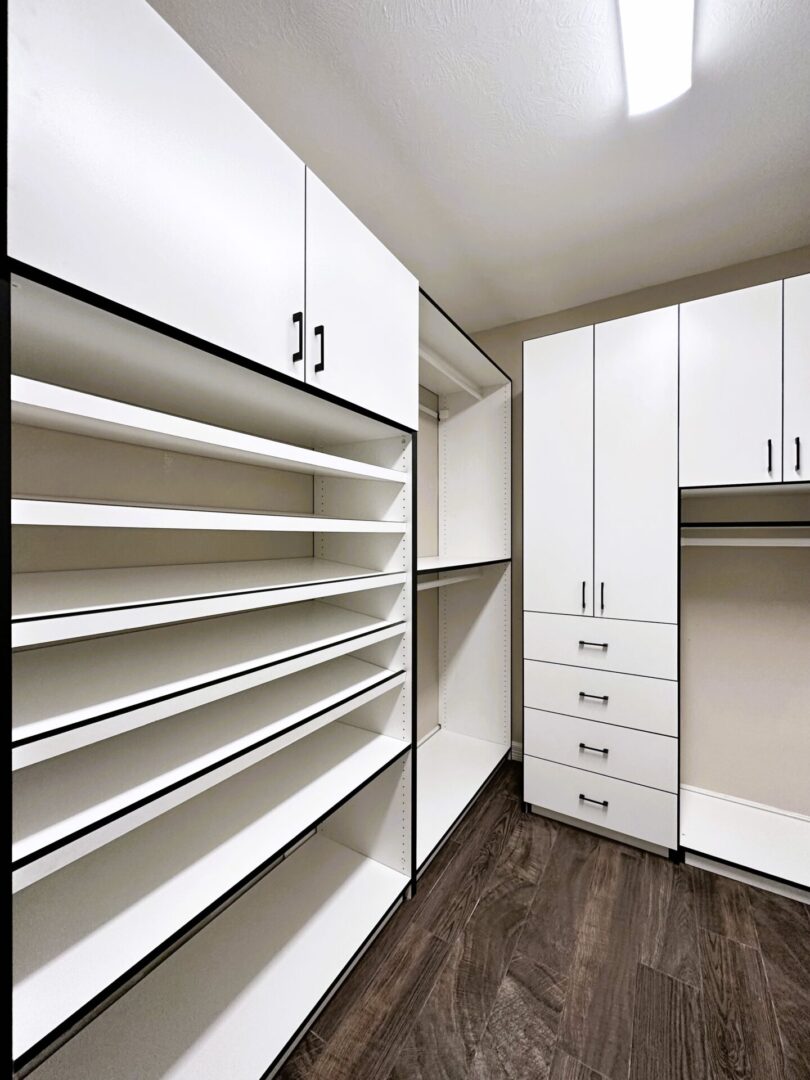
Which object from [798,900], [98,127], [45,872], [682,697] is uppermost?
[98,127]

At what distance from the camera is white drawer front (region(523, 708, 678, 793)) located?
6.77 feet

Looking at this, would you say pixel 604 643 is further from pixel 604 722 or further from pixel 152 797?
pixel 152 797

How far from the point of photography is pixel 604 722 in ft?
7.18

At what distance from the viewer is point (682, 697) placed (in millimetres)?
2471

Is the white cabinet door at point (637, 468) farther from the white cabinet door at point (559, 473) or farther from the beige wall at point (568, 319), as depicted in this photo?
the beige wall at point (568, 319)

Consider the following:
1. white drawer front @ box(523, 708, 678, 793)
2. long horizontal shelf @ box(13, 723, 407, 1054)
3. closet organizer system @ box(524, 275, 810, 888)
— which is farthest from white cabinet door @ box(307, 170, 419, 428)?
white drawer front @ box(523, 708, 678, 793)

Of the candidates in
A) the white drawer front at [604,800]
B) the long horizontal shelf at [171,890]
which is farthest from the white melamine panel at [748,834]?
the long horizontal shelf at [171,890]

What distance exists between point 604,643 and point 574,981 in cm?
119

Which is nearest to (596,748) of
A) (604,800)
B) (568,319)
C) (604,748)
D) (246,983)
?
(604,748)

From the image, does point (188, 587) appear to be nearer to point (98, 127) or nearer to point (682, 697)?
point (98, 127)

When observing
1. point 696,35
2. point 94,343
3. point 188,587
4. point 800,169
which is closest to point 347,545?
point 188,587

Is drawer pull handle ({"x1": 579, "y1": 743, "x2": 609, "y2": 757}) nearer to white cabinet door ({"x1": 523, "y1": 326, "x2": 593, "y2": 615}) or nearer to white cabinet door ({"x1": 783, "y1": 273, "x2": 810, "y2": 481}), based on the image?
white cabinet door ({"x1": 523, "y1": 326, "x2": 593, "y2": 615})

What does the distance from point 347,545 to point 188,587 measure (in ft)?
2.60

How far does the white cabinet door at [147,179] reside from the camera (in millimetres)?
707
